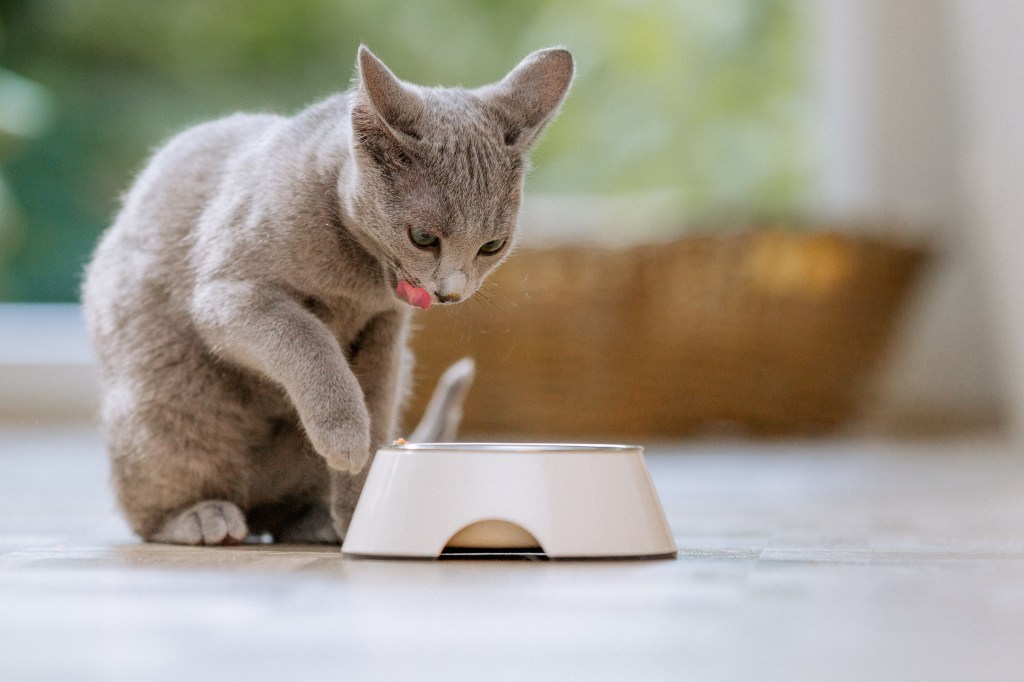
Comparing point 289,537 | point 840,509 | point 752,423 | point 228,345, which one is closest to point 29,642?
point 228,345

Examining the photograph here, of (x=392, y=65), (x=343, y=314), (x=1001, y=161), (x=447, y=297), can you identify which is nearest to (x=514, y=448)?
(x=447, y=297)

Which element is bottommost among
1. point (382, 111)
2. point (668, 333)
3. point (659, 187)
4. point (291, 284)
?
point (668, 333)

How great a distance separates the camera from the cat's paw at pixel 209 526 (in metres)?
1.37

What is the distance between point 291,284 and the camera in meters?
1.37

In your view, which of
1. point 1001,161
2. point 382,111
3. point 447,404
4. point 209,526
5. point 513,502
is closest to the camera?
point 513,502

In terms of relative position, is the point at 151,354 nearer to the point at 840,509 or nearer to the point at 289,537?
the point at 289,537

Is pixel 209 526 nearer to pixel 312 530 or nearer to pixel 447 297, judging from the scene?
pixel 312 530

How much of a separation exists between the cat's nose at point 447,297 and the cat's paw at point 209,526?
341 millimetres

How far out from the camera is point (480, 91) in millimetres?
1413

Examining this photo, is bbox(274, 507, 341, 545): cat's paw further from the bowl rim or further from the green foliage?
the green foliage

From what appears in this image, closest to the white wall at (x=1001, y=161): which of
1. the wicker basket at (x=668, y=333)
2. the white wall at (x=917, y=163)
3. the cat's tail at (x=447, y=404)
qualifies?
the wicker basket at (x=668, y=333)

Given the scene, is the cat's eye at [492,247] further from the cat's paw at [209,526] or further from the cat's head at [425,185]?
the cat's paw at [209,526]

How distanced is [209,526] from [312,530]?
147 millimetres

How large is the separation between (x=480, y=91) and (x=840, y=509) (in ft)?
2.71
